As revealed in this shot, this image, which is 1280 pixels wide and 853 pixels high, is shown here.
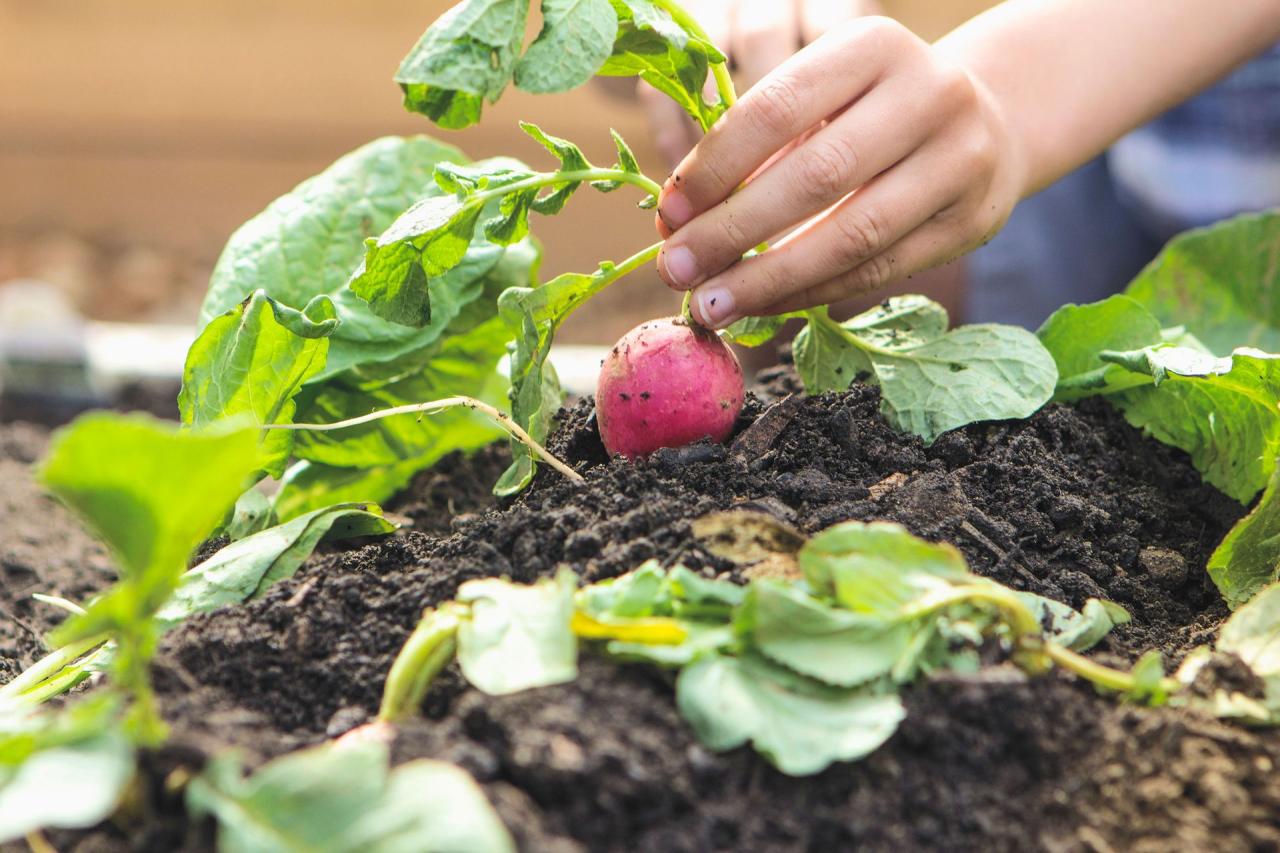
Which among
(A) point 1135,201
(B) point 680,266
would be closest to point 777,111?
(B) point 680,266

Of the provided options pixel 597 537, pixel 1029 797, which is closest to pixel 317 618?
pixel 597 537

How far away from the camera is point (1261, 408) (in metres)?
1.25

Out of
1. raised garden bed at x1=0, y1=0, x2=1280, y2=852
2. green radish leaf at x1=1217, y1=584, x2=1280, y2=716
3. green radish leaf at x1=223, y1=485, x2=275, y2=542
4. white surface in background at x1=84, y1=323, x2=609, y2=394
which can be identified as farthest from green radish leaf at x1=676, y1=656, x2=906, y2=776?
white surface in background at x1=84, y1=323, x2=609, y2=394

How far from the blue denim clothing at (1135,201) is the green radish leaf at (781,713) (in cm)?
231

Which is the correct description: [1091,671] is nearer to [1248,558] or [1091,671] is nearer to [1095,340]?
[1248,558]

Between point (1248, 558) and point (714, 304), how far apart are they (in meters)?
0.61

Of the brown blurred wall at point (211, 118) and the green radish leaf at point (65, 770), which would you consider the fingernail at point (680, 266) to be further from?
the brown blurred wall at point (211, 118)

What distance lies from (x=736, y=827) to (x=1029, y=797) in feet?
0.75

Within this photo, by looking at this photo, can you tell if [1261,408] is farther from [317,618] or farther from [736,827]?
[317,618]

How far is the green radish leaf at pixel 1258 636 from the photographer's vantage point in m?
0.92

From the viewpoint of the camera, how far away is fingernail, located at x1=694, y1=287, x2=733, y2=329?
47.3 inches

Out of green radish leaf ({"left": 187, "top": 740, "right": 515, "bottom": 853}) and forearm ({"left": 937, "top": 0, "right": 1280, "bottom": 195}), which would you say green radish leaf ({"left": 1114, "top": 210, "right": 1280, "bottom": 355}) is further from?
green radish leaf ({"left": 187, "top": 740, "right": 515, "bottom": 853})

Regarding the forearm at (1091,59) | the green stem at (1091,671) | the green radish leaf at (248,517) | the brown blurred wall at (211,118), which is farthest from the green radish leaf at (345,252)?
the brown blurred wall at (211,118)

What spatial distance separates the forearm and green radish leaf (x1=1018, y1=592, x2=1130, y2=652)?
69 centimetres
